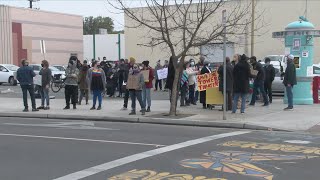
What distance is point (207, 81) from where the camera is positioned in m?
15.9

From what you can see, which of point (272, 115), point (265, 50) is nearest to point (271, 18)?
point (265, 50)

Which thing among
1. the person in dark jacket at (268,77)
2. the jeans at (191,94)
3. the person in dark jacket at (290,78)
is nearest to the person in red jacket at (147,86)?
the jeans at (191,94)

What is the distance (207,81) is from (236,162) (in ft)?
26.1

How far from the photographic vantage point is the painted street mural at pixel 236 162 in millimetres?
7438

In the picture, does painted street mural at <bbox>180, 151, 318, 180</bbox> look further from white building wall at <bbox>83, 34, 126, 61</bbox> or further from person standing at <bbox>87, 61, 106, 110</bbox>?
white building wall at <bbox>83, 34, 126, 61</bbox>

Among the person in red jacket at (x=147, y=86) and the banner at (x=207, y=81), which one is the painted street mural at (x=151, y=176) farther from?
the banner at (x=207, y=81)

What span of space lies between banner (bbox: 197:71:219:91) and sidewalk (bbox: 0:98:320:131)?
33.3 inches

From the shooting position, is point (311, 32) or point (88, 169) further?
point (311, 32)

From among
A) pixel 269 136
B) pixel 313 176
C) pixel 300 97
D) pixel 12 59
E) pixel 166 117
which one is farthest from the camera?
pixel 12 59

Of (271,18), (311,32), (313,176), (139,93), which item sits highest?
(271,18)

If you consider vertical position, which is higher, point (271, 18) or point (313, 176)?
point (271, 18)

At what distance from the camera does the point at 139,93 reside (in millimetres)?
15273

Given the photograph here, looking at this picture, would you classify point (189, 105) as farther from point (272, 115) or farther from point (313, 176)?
point (313, 176)

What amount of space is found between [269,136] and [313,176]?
4089mm
